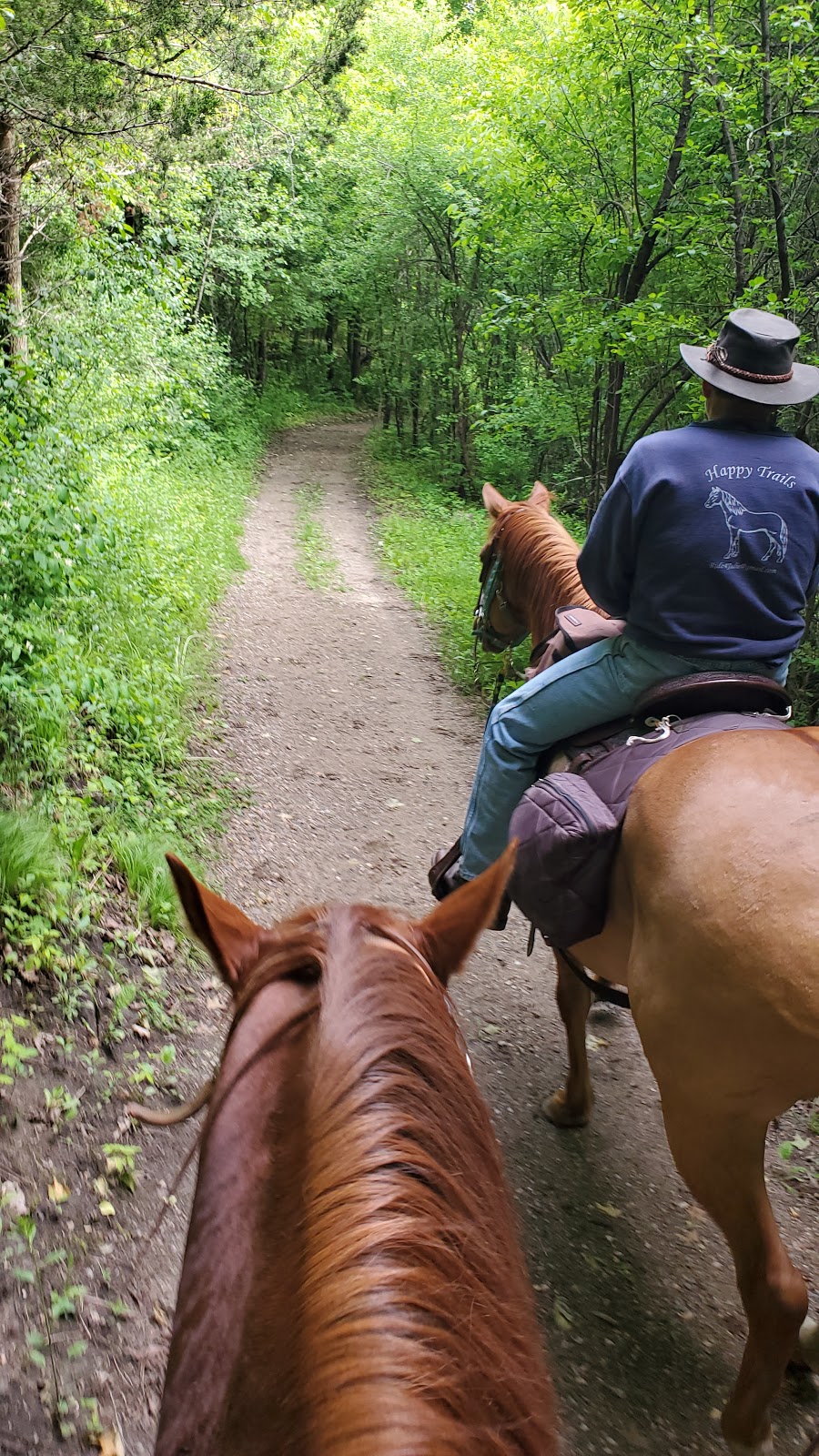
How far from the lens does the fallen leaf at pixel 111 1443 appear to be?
219cm

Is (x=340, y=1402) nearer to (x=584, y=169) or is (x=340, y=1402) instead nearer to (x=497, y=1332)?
(x=497, y=1332)

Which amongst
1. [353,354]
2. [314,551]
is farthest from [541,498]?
[353,354]

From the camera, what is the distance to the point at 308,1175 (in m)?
0.94

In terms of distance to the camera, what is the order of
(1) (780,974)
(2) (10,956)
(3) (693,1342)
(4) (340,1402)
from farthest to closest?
(2) (10,956)
(3) (693,1342)
(1) (780,974)
(4) (340,1402)

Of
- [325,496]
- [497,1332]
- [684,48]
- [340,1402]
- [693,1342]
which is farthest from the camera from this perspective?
[325,496]

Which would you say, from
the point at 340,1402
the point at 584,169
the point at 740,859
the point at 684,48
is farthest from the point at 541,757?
the point at 584,169

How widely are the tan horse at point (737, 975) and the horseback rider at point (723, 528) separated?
416 mm

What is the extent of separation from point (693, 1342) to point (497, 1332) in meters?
2.37

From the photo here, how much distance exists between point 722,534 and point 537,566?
6.10ft

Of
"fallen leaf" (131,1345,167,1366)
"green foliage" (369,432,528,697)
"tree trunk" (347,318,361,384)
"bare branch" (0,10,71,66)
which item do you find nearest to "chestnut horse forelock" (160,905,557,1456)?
"fallen leaf" (131,1345,167,1366)

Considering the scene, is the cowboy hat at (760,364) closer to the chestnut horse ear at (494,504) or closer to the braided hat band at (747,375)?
the braided hat band at (747,375)

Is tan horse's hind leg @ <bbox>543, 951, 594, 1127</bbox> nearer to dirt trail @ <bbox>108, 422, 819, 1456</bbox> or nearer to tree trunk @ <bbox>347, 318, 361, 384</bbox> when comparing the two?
dirt trail @ <bbox>108, 422, 819, 1456</bbox>

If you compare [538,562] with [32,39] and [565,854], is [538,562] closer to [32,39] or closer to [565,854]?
[565,854]

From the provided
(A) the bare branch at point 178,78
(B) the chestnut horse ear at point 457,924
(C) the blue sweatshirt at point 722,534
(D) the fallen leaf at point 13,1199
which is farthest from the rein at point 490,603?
(A) the bare branch at point 178,78
